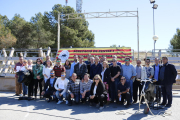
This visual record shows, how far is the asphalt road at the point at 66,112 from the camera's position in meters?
5.23

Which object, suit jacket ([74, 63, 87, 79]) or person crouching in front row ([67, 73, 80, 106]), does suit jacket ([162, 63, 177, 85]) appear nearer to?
suit jacket ([74, 63, 87, 79])

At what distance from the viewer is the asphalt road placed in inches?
206

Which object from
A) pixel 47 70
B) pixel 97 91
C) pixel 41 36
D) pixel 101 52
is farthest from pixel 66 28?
pixel 97 91

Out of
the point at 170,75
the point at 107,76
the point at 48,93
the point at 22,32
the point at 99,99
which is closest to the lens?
the point at 99,99

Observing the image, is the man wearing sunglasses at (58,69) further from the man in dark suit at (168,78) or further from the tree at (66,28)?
the tree at (66,28)

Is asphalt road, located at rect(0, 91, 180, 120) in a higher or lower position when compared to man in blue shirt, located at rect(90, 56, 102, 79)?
lower

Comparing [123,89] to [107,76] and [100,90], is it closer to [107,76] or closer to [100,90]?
[107,76]

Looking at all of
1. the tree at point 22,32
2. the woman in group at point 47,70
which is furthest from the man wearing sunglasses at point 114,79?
the tree at point 22,32

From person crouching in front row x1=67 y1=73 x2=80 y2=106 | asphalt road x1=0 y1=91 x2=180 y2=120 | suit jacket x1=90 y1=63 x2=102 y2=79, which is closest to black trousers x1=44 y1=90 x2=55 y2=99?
asphalt road x1=0 y1=91 x2=180 y2=120

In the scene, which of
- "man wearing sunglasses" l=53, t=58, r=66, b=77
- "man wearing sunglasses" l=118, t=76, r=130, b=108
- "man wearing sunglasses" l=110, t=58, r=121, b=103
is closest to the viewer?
"man wearing sunglasses" l=118, t=76, r=130, b=108

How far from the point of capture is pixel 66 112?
5.82m

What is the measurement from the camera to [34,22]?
4003 centimetres

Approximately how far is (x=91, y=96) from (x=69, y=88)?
1.10m

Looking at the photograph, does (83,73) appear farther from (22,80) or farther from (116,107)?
(22,80)
